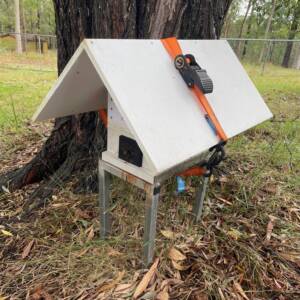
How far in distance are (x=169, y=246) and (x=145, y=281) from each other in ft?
0.93

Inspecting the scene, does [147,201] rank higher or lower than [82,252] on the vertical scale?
higher

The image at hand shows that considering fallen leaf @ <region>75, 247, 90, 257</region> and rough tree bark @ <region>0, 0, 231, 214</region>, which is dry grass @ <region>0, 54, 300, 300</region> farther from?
rough tree bark @ <region>0, 0, 231, 214</region>

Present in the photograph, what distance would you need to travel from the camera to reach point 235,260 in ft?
5.90

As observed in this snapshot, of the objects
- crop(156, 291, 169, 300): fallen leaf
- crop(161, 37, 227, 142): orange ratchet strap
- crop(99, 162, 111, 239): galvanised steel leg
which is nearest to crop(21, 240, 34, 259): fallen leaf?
crop(99, 162, 111, 239): galvanised steel leg

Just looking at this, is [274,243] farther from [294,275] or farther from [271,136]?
[271,136]

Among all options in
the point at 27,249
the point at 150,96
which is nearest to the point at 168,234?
the point at 27,249

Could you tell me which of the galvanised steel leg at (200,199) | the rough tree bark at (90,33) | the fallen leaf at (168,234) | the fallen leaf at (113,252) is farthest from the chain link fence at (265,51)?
the fallen leaf at (113,252)

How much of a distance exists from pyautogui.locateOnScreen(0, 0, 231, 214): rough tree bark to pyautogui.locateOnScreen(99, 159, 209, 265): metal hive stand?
50cm

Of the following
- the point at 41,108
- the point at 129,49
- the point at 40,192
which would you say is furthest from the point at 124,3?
the point at 40,192

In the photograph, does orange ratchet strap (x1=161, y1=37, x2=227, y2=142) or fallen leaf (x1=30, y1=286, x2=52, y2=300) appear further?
fallen leaf (x1=30, y1=286, x2=52, y2=300)

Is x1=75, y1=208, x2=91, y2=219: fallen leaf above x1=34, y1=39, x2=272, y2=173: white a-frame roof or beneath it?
beneath

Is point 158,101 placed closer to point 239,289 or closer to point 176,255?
point 176,255

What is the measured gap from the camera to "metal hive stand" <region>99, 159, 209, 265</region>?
138 cm

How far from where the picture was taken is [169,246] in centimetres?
183
